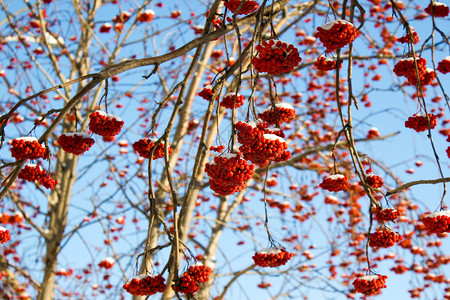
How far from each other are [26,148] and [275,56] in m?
1.02

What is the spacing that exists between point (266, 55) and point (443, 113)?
685 cm

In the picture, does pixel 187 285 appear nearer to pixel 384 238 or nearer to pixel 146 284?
pixel 146 284

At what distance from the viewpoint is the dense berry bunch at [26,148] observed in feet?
5.54

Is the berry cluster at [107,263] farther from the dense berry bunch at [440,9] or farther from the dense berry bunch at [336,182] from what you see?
the dense berry bunch at [440,9]

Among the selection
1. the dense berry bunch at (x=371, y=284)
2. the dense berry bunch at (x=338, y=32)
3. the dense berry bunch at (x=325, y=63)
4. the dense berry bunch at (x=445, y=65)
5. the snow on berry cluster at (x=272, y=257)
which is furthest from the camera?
the dense berry bunch at (x=445, y=65)

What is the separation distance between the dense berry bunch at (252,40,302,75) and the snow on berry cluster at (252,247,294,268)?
87 centimetres

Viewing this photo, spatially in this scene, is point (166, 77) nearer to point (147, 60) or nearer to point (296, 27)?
point (296, 27)

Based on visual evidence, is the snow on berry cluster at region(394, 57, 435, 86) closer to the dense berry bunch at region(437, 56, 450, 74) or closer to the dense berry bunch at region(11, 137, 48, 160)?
the dense berry bunch at region(437, 56, 450, 74)

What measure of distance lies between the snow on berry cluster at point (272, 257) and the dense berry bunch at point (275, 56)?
0.87 m

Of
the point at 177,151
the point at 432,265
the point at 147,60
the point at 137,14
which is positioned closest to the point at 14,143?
the point at 147,60

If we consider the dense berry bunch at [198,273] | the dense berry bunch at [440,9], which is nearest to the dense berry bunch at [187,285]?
the dense berry bunch at [198,273]

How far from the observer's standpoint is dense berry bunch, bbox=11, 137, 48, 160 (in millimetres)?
1689

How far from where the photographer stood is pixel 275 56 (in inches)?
56.6

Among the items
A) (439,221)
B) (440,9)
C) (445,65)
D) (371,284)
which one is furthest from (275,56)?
(440,9)
